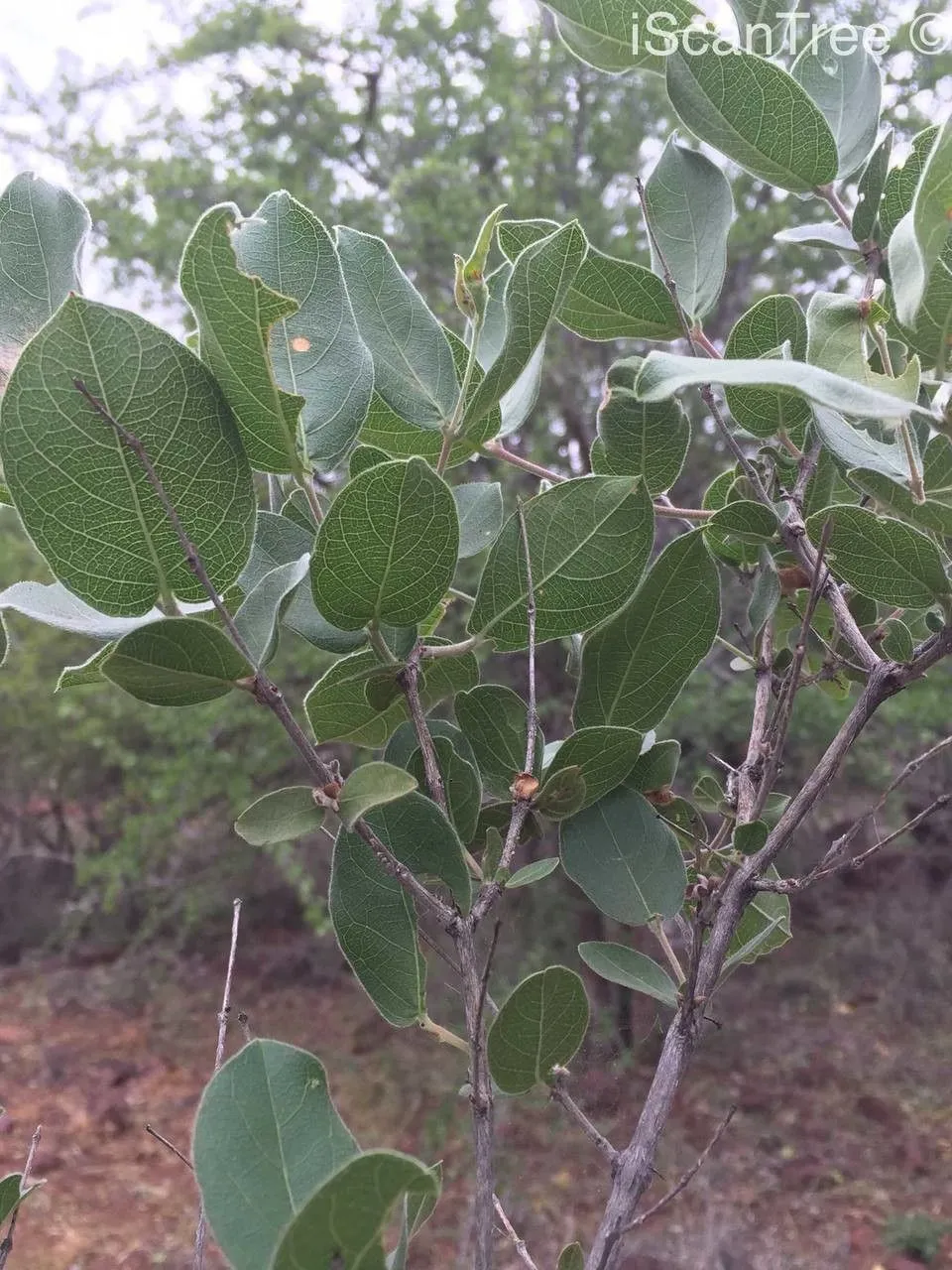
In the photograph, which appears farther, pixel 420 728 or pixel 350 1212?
pixel 420 728

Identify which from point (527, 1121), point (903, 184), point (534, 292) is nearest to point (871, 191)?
point (903, 184)

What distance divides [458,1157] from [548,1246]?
1.87 ft

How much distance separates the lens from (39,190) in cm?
39

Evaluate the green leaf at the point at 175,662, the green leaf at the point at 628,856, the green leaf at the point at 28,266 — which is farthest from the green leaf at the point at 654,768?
the green leaf at the point at 28,266

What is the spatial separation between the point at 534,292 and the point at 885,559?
19 centimetres

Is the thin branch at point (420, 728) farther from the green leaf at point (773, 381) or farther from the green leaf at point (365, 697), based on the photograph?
the green leaf at point (773, 381)

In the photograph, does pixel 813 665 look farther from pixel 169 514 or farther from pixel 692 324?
pixel 169 514

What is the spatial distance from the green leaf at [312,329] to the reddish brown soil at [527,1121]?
234cm

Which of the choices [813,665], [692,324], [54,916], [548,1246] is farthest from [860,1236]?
[54,916]

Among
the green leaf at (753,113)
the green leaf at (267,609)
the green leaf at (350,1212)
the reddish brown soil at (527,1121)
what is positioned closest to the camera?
the green leaf at (350,1212)

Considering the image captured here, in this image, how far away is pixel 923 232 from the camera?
1.09 ft

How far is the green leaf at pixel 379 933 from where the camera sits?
43cm

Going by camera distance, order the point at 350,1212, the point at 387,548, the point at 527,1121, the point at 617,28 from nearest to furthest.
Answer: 1. the point at 350,1212
2. the point at 387,548
3. the point at 617,28
4. the point at 527,1121

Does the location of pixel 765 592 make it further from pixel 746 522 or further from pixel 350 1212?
pixel 350 1212
